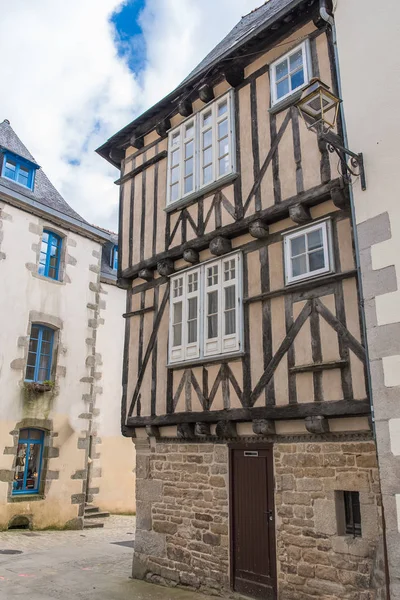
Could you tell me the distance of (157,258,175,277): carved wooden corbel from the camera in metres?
7.23

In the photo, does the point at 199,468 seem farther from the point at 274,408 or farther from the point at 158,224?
the point at 158,224

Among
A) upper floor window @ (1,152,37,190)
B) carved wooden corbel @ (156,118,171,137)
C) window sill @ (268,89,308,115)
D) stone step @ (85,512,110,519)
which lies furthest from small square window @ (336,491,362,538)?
upper floor window @ (1,152,37,190)

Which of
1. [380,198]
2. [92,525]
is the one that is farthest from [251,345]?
[92,525]

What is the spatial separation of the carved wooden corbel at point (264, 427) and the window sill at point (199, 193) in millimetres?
3091

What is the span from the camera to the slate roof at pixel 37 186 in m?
11.9

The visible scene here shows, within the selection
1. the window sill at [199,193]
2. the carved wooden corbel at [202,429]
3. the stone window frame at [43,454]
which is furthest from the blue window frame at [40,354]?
the carved wooden corbel at [202,429]

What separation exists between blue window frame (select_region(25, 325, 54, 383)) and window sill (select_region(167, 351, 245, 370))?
17.5 feet

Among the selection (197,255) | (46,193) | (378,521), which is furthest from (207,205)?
(46,193)

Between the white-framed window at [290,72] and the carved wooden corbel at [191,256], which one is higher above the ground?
the white-framed window at [290,72]

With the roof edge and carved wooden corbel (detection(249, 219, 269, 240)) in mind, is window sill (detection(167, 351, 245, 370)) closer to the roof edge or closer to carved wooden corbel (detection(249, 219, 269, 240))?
carved wooden corbel (detection(249, 219, 269, 240))

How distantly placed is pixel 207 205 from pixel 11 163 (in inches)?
283

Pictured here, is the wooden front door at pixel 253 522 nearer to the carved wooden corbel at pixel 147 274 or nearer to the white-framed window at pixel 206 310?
the white-framed window at pixel 206 310

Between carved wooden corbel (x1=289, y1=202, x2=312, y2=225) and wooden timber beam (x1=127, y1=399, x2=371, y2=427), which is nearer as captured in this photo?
wooden timber beam (x1=127, y1=399, x2=371, y2=427)

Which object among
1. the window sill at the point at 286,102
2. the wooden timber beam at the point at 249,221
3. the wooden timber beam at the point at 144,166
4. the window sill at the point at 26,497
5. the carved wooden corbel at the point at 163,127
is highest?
the carved wooden corbel at the point at 163,127
